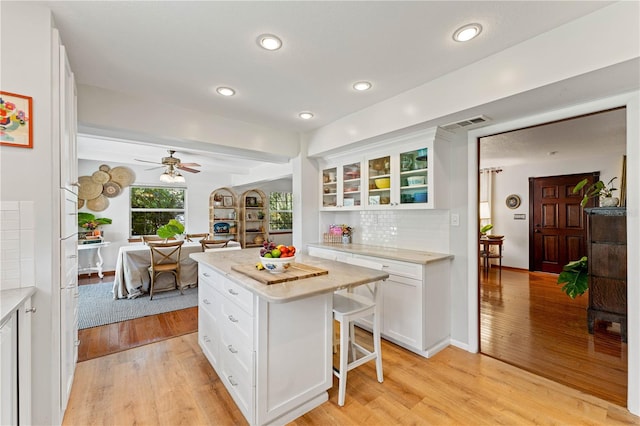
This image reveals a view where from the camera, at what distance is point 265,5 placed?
1.50m

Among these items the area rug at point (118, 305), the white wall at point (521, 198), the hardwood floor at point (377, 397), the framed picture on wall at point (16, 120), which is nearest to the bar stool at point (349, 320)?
the hardwood floor at point (377, 397)

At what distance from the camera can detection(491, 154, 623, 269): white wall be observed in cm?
548

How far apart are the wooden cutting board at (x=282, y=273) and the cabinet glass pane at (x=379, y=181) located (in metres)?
1.37

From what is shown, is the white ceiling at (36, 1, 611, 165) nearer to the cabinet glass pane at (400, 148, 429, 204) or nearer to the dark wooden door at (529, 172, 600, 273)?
the cabinet glass pane at (400, 148, 429, 204)

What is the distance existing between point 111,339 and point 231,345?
1.81 metres

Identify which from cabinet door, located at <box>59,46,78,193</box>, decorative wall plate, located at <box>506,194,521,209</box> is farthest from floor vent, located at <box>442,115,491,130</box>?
decorative wall plate, located at <box>506,194,521,209</box>

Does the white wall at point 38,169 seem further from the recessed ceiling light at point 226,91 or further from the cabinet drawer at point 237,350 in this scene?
the recessed ceiling light at point 226,91

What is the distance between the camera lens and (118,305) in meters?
3.93

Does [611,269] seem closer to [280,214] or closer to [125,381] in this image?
[125,381]

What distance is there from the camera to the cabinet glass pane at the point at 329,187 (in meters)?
3.80

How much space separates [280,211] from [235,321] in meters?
6.28

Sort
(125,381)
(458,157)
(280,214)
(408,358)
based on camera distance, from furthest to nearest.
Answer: (280,214), (458,157), (408,358), (125,381)

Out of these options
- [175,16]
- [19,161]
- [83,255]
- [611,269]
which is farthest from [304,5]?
[83,255]

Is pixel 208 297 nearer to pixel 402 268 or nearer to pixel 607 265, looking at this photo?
pixel 402 268
